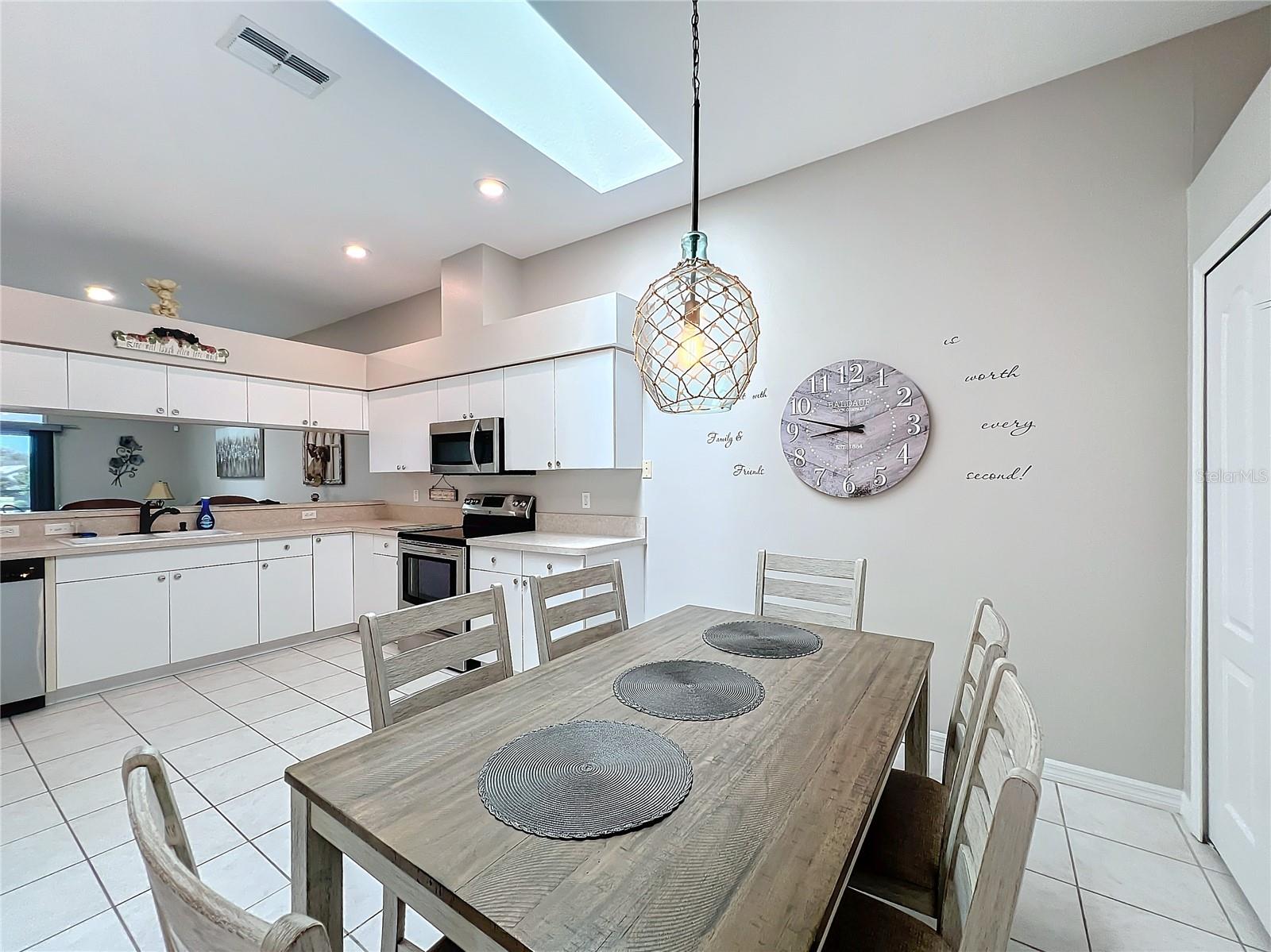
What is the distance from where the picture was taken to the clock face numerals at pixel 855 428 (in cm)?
257

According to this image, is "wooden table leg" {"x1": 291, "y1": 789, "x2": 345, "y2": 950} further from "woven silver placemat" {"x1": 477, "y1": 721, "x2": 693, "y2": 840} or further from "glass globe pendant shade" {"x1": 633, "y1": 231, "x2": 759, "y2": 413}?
"glass globe pendant shade" {"x1": 633, "y1": 231, "x2": 759, "y2": 413}

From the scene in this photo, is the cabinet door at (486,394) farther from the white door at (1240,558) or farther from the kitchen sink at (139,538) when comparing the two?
the white door at (1240,558)

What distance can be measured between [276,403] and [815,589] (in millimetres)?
3967

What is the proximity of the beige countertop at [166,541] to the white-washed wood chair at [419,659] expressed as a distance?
8.76ft

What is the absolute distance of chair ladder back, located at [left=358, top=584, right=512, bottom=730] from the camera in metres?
1.40

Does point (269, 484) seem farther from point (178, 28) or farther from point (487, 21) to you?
point (487, 21)

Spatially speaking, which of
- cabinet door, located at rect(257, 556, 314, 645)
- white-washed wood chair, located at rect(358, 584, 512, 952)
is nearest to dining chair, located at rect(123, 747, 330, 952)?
white-washed wood chair, located at rect(358, 584, 512, 952)

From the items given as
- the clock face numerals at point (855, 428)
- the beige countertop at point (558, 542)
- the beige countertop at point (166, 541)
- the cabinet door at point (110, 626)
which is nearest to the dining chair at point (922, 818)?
the clock face numerals at point (855, 428)

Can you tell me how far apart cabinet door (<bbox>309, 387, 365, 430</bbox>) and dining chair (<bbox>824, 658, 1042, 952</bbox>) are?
4569 mm

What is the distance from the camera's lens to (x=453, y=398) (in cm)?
404

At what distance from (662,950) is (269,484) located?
5.91m

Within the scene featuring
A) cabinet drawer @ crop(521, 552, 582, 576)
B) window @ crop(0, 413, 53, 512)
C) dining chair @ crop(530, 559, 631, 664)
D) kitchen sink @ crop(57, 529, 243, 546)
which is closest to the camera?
dining chair @ crop(530, 559, 631, 664)

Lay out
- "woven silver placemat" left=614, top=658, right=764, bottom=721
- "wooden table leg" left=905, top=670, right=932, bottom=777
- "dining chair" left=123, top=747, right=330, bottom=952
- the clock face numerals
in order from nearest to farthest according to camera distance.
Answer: "dining chair" left=123, top=747, right=330, bottom=952
"woven silver placemat" left=614, top=658, right=764, bottom=721
"wooden table leg" left=905, top=670, right=932, bottom=777
the clock face numerals

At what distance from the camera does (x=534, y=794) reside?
99 cm
